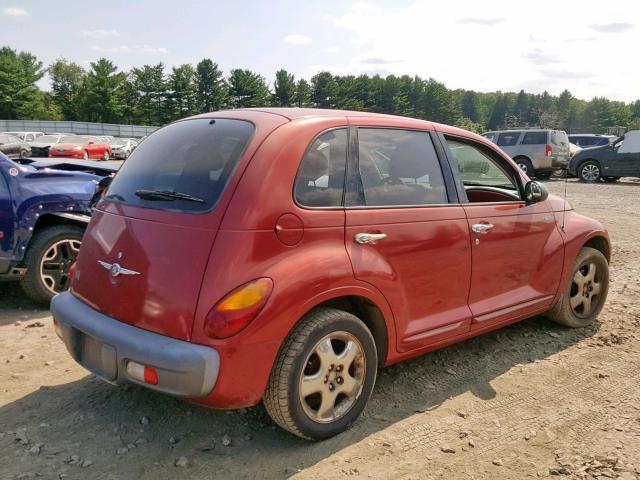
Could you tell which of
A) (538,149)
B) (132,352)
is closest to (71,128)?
(538,149)

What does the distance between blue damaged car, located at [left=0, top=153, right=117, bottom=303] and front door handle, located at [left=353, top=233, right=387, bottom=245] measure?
2890 millimetres

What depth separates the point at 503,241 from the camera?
12.8 ft

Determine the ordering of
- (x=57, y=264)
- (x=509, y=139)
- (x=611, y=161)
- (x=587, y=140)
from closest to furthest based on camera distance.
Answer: (x=57, y=264), (x=611, y=161), (x=509, y=139), (x=587, y=140)

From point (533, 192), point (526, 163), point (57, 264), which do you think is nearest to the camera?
point (533, 192)

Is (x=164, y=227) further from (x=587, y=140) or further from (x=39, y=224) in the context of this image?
(x=587, y=140)

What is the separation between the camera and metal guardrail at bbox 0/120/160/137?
174ft

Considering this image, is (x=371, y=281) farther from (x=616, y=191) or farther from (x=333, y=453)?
(x=616, y=191)

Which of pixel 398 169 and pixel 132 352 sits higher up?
pixel 398 169

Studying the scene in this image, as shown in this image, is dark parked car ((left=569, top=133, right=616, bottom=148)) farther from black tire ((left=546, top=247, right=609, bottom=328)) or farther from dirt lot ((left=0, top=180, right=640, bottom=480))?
dirt lot ((left=0, top=180, right=640, bottom=480))

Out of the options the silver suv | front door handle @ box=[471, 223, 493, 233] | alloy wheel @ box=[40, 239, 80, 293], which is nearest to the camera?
front door handle @ box=[471, 223, 493, 233]

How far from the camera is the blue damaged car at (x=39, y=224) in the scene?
4.93 meters

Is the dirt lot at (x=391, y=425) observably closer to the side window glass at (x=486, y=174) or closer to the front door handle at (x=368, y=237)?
the front door handle at (x=368, y=237)

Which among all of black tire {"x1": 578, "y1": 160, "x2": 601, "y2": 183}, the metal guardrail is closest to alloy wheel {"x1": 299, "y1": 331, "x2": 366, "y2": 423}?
black tire {"x1": 578, "y1": 160, "x2": 601, "y2": 183}

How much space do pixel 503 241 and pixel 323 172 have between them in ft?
5.15
